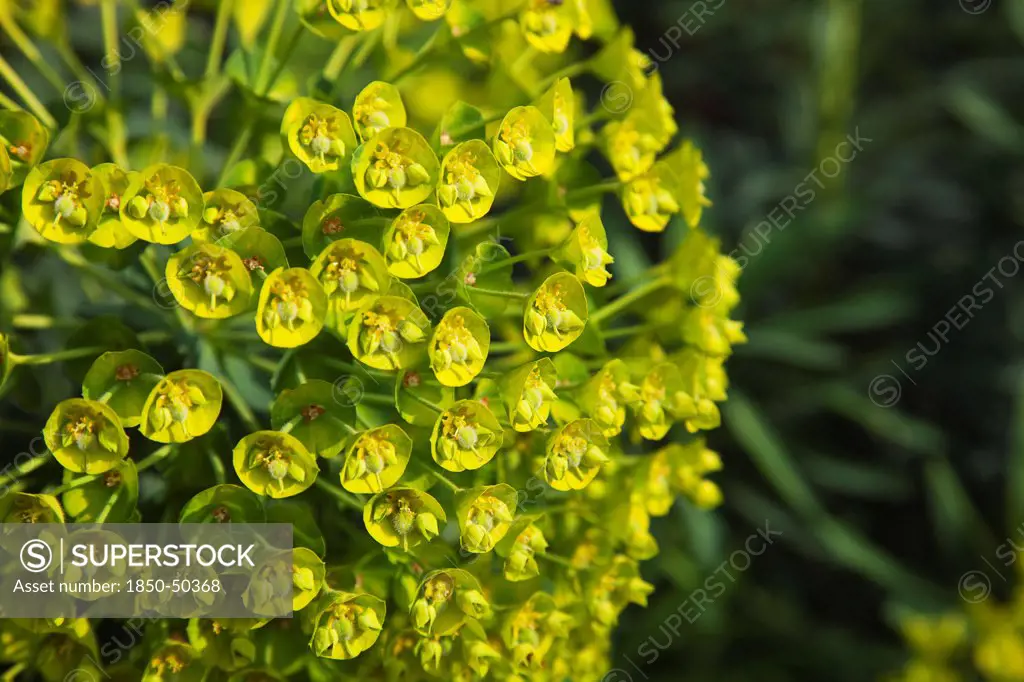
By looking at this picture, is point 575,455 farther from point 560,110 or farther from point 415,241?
point 560,110

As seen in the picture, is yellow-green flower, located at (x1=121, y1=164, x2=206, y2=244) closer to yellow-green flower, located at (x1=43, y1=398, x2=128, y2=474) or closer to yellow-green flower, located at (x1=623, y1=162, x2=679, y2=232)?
yellow-green flower, located at (x1=43, y1=398, x2=128, y2=474)

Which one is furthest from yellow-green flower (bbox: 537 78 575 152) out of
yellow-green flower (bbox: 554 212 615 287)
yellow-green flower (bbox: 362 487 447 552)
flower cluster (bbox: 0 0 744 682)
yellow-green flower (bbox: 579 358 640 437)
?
yellow-green flower (bbox: 362 487 447 552)

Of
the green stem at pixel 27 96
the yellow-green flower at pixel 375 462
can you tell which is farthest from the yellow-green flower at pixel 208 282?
the green stem at pixel 27 96

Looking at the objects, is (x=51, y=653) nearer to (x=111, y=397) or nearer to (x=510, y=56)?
(x=111, y=397)

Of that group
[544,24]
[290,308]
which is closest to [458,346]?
[290,308]

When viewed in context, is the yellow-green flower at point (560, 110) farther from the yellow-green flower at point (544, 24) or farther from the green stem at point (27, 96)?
the green stem at point (27, 96)

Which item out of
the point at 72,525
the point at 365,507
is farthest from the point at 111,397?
the point at 365,507
